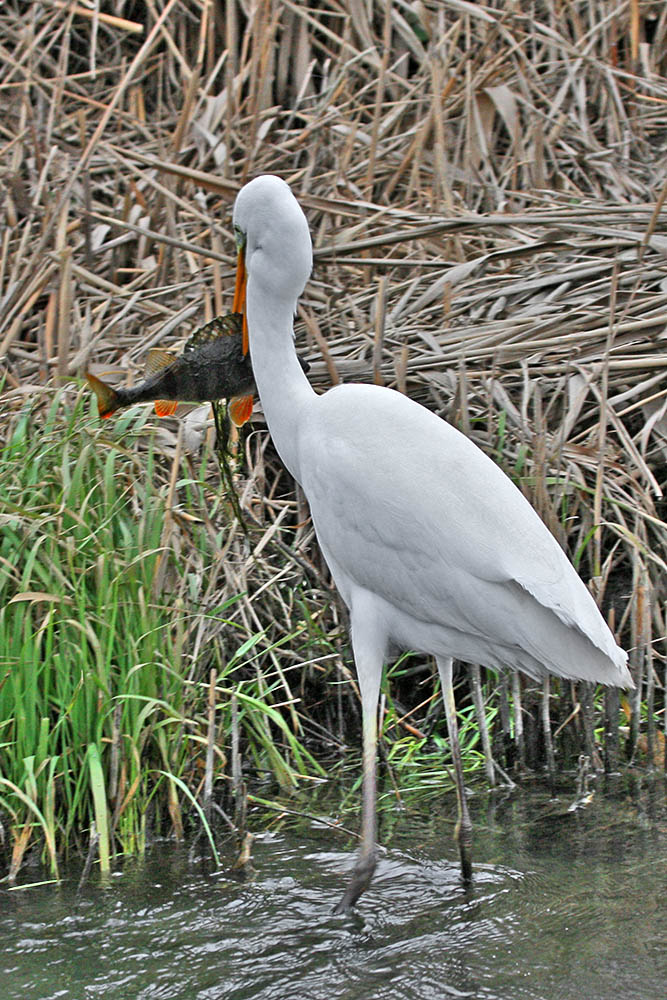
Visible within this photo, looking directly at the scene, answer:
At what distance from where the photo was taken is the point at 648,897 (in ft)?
9.89

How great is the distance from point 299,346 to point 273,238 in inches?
63.4

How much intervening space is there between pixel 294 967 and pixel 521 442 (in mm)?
2036

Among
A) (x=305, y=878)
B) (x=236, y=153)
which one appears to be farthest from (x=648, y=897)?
(x=236, y=153)

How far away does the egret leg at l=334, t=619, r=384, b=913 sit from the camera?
10.2ft

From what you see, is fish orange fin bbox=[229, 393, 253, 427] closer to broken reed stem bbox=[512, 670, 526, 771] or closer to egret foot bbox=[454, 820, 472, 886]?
broken reed stem bbox=[512, 670, 526, 771]

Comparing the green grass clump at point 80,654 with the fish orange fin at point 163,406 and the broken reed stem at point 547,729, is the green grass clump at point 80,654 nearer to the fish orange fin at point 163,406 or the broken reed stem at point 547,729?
the fish orange fin at point 163,406

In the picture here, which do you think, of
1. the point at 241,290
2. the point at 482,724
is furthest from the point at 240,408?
the point at 482,724

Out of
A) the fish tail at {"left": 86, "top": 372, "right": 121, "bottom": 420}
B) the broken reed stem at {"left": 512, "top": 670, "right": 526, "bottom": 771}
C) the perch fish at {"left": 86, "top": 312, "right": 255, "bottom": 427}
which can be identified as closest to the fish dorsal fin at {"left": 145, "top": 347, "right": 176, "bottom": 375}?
the perch fish at {"left": 86, "top": 312, "right": 255, "bottom": 427}

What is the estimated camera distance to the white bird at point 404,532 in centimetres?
303

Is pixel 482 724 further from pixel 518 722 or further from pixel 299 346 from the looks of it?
pixel 299 346

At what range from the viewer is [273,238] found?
3.18m

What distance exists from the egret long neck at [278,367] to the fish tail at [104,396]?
0.39 meters

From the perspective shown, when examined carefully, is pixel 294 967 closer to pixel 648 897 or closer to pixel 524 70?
pixel 648 897

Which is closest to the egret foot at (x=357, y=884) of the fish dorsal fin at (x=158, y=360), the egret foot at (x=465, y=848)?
the egret foot at (x=465, y=848)
